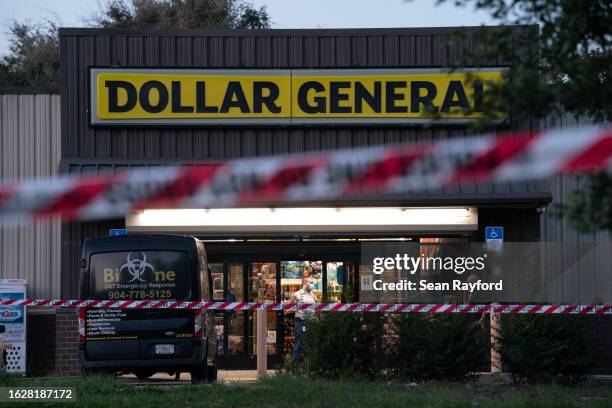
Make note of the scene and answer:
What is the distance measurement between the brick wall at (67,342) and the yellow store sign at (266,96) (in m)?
3.85

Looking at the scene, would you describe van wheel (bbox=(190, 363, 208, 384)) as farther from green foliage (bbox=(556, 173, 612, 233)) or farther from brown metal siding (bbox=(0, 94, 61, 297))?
green foliage (bbox=(556, 173, 612, 233))

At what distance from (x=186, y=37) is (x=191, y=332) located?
707 cm

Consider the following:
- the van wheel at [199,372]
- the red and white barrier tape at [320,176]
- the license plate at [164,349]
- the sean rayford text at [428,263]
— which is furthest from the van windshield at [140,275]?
the red and white barrier tape at [320,176]

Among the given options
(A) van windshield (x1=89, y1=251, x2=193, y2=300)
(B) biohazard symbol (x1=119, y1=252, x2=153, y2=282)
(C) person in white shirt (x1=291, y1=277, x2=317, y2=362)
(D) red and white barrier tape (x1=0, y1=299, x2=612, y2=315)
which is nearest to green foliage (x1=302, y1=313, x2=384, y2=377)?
(D) red and white barrier tape (x1=0, y1=299, x2=612, y2=315)

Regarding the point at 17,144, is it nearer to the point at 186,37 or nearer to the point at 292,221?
the point at 186,37

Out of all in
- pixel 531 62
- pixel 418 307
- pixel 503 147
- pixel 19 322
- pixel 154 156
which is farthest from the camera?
pixel 154 156

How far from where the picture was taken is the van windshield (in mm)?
16250

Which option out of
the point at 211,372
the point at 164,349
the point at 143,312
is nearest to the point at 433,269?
the point at 211,372

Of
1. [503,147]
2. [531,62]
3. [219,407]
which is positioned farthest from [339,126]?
[503,147]

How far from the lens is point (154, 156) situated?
20812 mm

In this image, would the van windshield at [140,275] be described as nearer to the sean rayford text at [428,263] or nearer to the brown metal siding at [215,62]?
the brown metal siding at [215,62]

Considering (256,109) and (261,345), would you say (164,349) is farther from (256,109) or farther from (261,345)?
(256,109)

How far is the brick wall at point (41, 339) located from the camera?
66.5 feet

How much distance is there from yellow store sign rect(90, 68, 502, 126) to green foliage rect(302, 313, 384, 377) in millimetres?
6166
